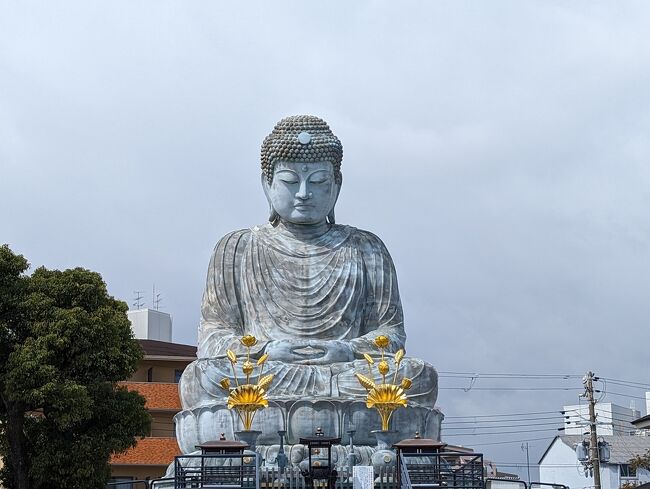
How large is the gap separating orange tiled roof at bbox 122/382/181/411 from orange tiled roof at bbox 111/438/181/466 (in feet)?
2.89

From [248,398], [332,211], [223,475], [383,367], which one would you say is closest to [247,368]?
[248,398]

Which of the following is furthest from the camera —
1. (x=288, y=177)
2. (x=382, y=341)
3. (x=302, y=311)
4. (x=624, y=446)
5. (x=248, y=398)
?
(x=624, y=446)

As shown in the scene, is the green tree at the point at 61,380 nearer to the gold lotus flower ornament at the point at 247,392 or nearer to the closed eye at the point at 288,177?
the gold lotus flower ornament at the point at 247,392

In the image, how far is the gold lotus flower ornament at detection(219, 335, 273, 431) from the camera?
19.0 meters

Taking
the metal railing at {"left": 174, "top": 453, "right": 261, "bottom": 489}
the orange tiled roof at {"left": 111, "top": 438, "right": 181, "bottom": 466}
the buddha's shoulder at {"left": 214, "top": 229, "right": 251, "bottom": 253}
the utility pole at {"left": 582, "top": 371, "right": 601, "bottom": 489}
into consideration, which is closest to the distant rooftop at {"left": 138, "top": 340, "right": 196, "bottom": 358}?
the orange tiled roof at {"left": 111, "top": 438, "right": 181, "bottom": 466}

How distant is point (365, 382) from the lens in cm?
1980

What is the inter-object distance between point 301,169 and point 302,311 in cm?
241

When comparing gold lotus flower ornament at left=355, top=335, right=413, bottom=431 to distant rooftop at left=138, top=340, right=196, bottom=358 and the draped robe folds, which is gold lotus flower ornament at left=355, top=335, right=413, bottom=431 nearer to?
the draped robe folds

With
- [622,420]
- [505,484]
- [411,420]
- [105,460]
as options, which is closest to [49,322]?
[105,460]

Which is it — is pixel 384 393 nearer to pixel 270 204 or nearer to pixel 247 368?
pixel 247 368

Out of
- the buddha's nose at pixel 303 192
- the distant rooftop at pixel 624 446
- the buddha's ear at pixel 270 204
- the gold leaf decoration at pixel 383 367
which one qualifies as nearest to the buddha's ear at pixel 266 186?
the buddha's ear at pixel 270 204

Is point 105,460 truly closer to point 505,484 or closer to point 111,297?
point 111,297

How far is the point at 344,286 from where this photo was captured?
22.3m

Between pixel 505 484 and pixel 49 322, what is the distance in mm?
7950
